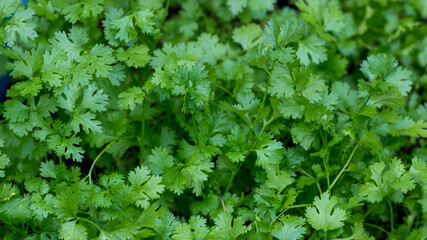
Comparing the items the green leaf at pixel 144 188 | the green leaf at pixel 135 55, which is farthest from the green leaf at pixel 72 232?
the green leaf at pixel 135 55

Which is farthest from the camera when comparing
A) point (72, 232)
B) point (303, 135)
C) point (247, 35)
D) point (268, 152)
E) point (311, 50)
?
point (247, 35)

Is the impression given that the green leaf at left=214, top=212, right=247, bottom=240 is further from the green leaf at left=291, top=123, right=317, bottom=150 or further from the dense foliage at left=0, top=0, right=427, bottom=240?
the green leaf at left=291, top=123, right=317, bottom=150

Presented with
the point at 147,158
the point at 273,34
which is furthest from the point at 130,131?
the point at 273,34

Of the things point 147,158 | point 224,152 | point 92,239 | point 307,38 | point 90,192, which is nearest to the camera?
point 92,239

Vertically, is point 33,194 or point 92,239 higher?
point 33,194

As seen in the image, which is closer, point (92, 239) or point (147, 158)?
→ point (92, 239)

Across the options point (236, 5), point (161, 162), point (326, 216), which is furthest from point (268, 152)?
point (236, 5)

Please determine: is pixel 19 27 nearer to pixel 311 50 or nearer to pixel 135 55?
pixel 135 55

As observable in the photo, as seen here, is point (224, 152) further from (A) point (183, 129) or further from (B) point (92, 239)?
(B) point (92, 239)
